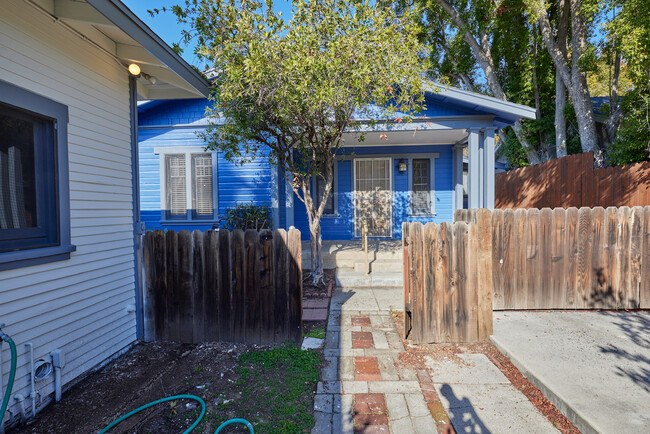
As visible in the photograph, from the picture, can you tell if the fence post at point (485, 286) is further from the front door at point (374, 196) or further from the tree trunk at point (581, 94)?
the tree trunk at point (581, 94)

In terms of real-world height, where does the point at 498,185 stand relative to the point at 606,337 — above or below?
above

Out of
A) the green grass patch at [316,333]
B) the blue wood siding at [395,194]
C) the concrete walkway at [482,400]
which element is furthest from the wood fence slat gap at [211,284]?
the blue wood siding at [395,194]

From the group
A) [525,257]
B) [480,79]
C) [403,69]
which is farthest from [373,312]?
[480,79]

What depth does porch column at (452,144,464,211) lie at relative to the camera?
8.52m

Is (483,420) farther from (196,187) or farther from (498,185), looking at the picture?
(498,185)

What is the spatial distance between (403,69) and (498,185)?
762 centimetres

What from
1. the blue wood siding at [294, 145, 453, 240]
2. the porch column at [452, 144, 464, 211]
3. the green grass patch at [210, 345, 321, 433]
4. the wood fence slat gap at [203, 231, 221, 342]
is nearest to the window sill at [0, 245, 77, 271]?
the wood fence slat gap at [203, 231, 221, 342]

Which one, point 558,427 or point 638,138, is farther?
point 638,138

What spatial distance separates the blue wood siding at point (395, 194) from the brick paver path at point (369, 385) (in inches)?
181

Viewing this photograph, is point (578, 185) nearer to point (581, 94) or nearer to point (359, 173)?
point (581, 94)

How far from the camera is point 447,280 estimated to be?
11.5 feet

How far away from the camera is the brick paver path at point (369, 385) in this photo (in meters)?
2.32

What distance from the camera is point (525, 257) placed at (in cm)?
430

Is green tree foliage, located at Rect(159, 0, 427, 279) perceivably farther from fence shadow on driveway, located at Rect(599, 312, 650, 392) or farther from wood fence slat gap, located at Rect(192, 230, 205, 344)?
fence shadow on driveway, located at Rect(599, 312, 650, 392)
